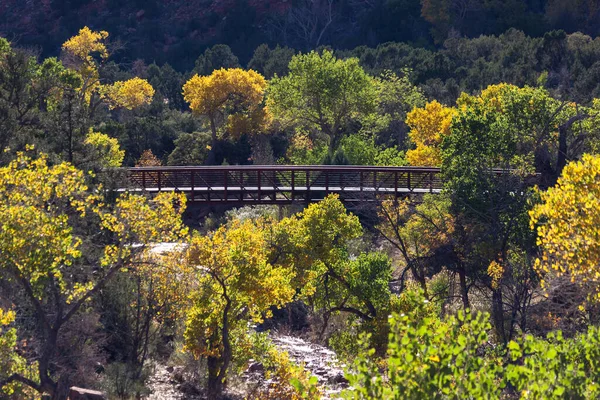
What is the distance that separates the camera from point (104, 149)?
3594 centimetres

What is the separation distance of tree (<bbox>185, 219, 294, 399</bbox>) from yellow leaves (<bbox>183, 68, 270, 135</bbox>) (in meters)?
39.4

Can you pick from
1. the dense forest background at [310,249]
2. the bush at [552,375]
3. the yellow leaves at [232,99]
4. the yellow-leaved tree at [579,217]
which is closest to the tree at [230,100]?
the yellow leaves at [232,99]

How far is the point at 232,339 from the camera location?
1012 inches

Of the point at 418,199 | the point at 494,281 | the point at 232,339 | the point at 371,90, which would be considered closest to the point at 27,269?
the point at 232,339

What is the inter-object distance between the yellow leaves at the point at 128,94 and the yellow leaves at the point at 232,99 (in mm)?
6959

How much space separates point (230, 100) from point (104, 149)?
30.5 metres

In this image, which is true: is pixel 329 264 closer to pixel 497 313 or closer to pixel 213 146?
pixel 497 313

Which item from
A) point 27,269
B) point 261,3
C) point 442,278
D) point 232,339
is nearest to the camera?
point 27,269

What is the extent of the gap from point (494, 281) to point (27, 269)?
16243mm

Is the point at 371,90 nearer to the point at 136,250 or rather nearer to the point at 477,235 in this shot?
the point at 477,235

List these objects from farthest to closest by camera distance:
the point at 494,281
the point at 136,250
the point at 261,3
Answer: the point at 261,3
the point at 494,281
the point at 136,250

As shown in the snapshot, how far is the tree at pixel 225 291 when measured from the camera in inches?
942

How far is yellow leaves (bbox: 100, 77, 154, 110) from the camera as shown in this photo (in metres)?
69.6

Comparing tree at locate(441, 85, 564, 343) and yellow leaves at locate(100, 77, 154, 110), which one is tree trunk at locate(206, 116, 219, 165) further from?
tree at locate(441, 85, 564, 343)
